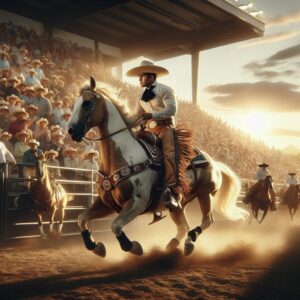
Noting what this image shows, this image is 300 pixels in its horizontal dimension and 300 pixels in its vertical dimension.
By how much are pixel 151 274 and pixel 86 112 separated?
2.03 meters

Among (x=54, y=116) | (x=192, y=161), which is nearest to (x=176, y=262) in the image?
(x=192, y=161)

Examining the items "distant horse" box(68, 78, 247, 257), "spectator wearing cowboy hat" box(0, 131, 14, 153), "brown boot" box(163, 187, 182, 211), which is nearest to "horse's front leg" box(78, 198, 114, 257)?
"distant horse" box(68, 78, 247, 257)

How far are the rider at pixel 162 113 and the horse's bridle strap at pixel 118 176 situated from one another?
45cm

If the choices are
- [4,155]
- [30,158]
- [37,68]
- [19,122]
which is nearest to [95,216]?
[4,155]

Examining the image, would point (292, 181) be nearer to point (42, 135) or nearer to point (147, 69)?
point (42, 135)

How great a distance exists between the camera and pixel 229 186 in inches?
336

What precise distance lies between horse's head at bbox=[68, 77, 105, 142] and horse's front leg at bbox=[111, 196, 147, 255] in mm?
992

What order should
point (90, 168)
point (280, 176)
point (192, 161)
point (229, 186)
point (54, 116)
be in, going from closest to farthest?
1. point (192, 161)
2. point (229, 186)
3. point (90, 168)
4. point (54, 116)
5. point (280, 176)

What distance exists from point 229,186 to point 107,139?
3074mm

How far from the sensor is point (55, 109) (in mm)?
12922

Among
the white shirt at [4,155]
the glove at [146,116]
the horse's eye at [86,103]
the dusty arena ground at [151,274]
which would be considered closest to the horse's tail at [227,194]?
the dusty arena ground at [151,274]

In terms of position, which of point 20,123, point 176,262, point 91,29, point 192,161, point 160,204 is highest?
point 91,29

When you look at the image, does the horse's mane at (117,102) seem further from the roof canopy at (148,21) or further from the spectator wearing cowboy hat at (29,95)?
the roof canopy at (148,21)

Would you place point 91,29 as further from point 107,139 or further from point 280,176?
point 107,139
